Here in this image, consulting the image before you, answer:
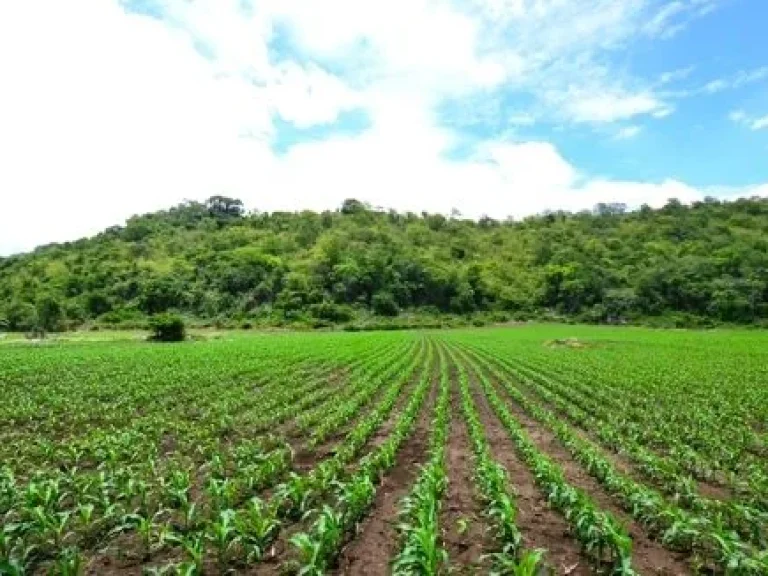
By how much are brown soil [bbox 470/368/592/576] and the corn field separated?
0.04 meters

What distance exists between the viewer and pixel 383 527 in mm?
8438

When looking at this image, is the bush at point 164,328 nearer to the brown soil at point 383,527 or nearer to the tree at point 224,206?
the brown soil at point 383,527

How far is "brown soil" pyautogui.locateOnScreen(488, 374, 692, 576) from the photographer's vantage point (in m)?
7.32

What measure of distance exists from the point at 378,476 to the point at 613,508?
4002 millimetres

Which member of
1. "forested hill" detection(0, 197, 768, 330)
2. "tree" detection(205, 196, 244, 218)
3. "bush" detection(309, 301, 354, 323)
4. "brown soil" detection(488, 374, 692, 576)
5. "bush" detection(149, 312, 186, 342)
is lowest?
"brown soil" detection(488, 374, 692, 576)

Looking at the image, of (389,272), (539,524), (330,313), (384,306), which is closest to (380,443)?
(539,524)

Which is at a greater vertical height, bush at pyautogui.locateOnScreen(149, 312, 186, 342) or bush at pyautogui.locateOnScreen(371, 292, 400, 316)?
bush at pyautogui.locateOnScreen(371, 292, 400, 316)

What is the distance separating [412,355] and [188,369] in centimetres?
1650

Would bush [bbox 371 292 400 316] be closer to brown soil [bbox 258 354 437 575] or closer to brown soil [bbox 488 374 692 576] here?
brown soil [bbox 258 354 437 575]

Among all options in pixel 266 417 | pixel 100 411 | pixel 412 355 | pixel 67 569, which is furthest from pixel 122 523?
pixel 412 355

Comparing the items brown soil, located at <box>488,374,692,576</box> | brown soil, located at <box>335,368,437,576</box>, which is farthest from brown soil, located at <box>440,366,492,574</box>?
brown soil, located at <box>488,374,692,576</box>

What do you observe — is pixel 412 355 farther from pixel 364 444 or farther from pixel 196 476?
pixel 196 476

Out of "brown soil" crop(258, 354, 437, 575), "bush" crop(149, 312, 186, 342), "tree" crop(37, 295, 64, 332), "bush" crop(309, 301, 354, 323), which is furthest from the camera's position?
"bush" crop(309, 301, 354, 323)

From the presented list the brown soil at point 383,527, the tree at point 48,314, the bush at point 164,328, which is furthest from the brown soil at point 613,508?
the tree at point 48,314
